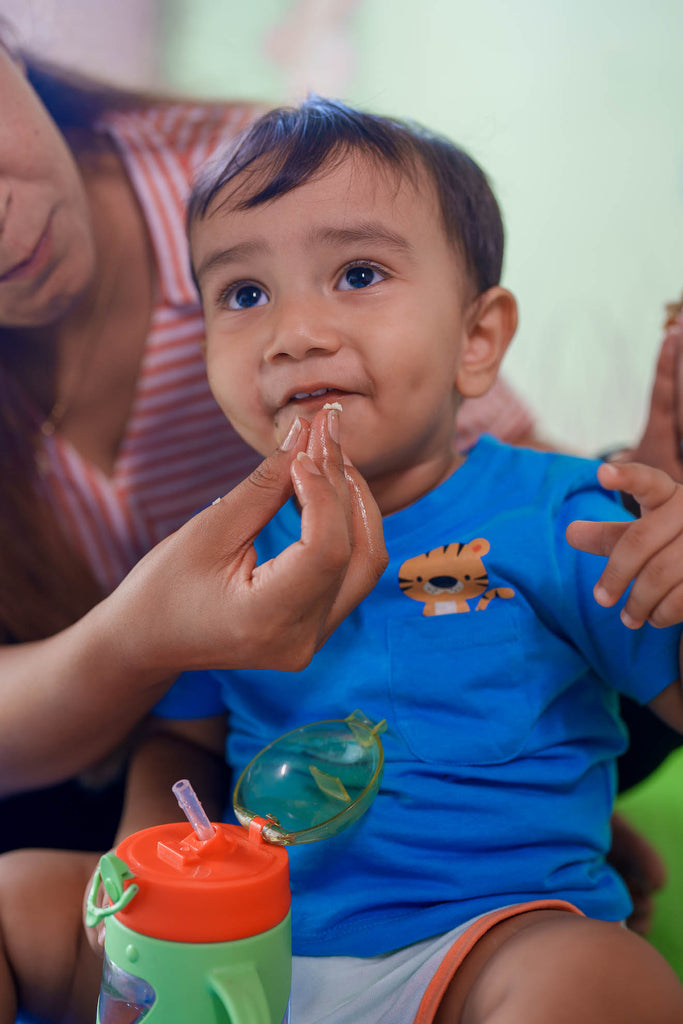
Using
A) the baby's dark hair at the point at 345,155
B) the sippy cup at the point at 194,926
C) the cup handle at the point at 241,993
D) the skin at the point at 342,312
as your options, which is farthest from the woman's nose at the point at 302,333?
the cup handle at the point at 241,993

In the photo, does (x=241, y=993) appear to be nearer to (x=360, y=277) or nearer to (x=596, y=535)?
(x=596, y=535)

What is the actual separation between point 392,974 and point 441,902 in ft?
0.23

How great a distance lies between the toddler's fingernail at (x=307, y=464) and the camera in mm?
653

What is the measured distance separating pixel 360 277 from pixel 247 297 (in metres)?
0.10

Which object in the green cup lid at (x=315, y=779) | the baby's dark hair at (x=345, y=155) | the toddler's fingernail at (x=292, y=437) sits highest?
the baby's dark hair at (x=345, y=155)

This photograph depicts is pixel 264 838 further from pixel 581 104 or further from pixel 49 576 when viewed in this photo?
pixel 581 104

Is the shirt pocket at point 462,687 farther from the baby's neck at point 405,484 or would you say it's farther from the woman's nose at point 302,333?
the woman's nose at point 302,333

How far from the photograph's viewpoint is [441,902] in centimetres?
74

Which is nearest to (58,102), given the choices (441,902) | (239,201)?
(239,201)

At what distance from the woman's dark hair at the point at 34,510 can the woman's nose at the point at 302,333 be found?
14.3 inches

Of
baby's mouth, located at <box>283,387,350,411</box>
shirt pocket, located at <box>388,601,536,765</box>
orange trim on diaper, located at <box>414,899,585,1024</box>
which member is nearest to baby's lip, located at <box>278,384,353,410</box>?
baby's mouth, located at <box>283,387,350,411</box>

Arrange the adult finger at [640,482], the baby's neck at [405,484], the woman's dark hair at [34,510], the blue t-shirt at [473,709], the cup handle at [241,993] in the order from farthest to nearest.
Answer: the woman's dark hair at [34,510] < the baby's neck at [405,484] < the blue t-shirt at [473,709] < the adult finger at [640,482] < the cup handle at [241,993]

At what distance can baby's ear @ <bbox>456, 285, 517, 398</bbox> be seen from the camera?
0.88m

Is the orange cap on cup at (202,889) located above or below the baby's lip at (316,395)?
below
